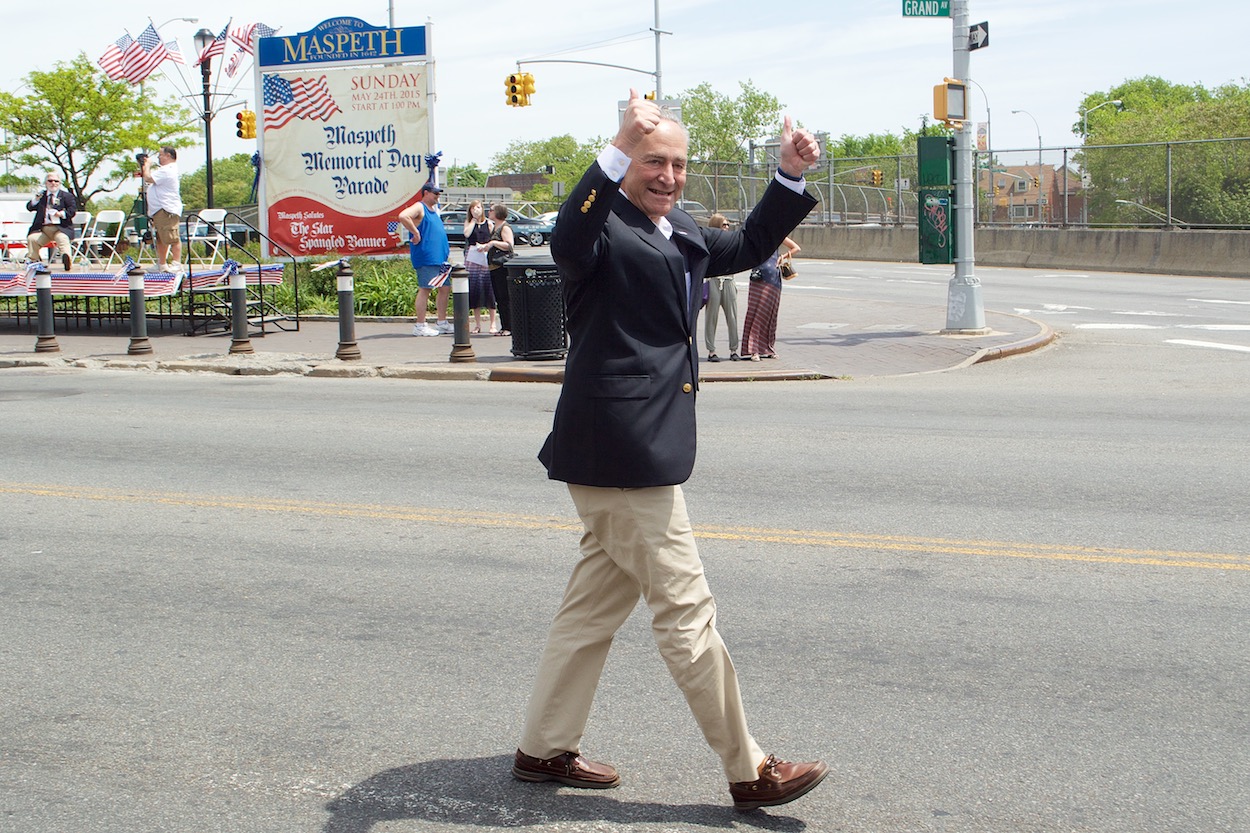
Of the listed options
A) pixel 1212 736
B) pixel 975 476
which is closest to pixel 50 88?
pixel 975 476

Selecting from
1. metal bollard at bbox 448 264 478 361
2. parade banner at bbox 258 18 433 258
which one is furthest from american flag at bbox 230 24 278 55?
metal bollard at bbox 448 264 478 361

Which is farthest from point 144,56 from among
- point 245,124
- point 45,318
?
point 45,318

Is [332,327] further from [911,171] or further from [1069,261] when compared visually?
[911,171]

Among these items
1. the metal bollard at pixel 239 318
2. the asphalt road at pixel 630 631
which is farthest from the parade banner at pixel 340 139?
the asphalt road at pixel 630 631

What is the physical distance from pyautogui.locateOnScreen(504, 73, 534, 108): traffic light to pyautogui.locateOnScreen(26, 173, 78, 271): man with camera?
16974 mm

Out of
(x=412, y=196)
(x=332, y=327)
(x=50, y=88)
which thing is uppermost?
(x=50, y=88)

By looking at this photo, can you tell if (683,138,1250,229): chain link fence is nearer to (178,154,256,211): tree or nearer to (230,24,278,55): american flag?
(230,24,278,55): american flag

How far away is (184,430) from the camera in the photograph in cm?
1079

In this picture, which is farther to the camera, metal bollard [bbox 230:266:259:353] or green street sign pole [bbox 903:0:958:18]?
green street sign pole [bbox 903:0:958:18]

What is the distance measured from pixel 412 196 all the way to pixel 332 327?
3213mm

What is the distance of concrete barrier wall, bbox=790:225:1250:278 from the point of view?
92.6 feet

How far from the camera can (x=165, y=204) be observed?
18500 millimetres

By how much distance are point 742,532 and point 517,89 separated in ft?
103

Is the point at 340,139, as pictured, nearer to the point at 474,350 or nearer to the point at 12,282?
the point at 12,282
